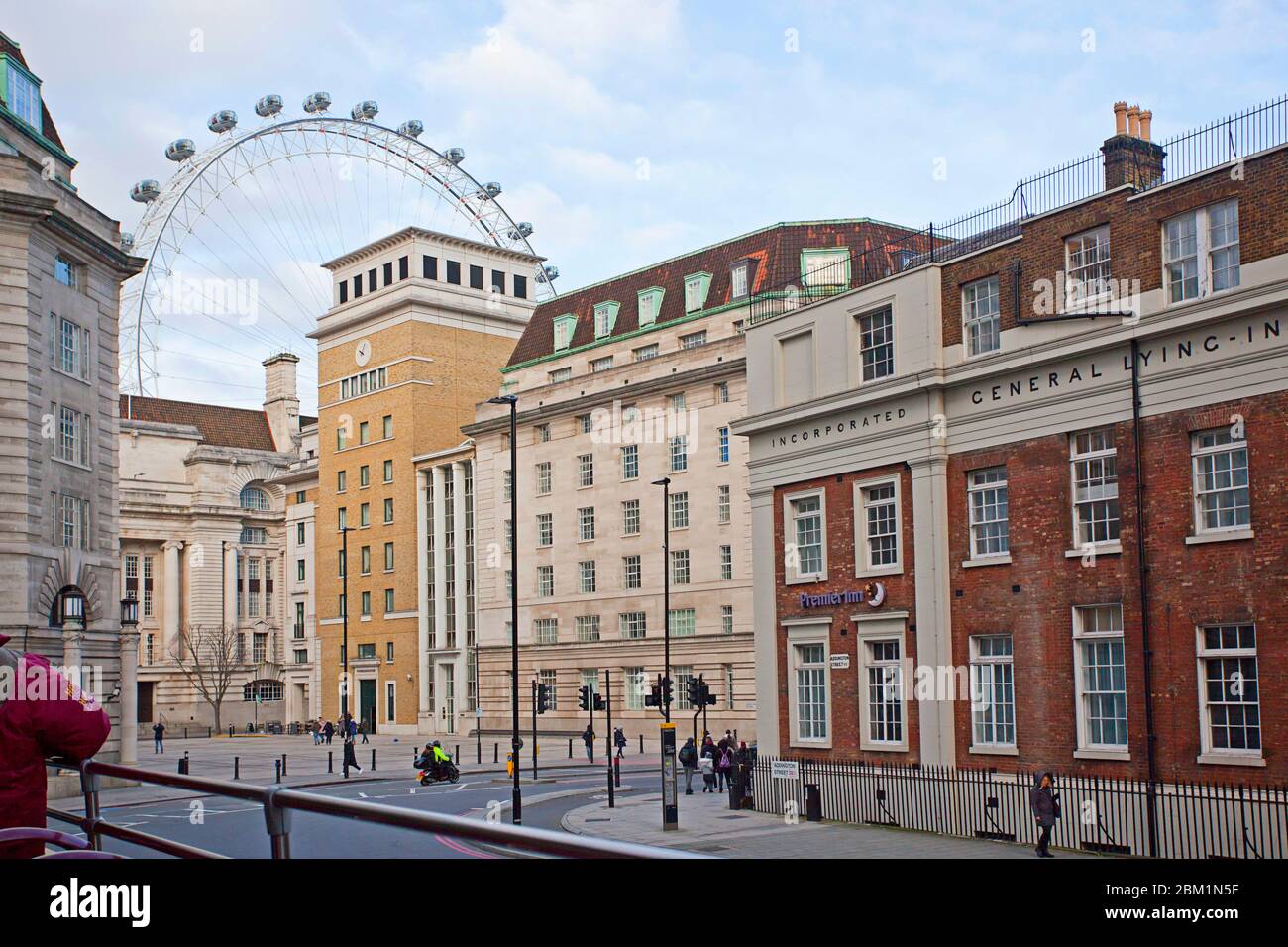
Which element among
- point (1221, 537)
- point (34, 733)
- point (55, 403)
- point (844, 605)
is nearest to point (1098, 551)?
point (1221, 537)

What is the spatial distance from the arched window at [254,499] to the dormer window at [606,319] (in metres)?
56.1

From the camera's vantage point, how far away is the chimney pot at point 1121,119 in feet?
102

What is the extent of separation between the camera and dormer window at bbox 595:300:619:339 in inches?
3093

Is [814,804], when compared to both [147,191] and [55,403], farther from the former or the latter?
[147,191]

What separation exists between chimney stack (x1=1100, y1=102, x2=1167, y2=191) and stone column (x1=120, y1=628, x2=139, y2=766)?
35312 mm

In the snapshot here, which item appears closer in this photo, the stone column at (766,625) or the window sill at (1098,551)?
the window sill at (1098,551)

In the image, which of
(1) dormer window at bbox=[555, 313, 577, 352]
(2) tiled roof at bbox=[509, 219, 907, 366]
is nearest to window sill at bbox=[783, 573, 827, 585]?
(2) tiled roof at bbox=[509, 219, 907, 366]

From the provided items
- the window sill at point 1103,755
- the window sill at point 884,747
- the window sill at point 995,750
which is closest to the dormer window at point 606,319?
the window sill at point 884,747

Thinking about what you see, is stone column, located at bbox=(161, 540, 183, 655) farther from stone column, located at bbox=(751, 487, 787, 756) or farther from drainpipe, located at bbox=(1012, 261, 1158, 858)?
drainpipe, located at bbox=(1012, 261, 1158, 858)

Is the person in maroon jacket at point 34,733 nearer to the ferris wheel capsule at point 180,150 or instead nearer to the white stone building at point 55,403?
the white stone building at point 55,403

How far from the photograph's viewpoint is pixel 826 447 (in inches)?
1375

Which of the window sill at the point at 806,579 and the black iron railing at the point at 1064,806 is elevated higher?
the window sill at the point at 806,579

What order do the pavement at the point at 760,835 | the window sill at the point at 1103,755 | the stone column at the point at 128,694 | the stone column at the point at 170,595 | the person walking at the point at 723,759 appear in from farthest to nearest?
the stone column at the point at 170,595
the stone column at the point at 128,694
the person walking at the point at 723,759
the pavement at the point at 760,835
the window sill at the point at 1103,755
